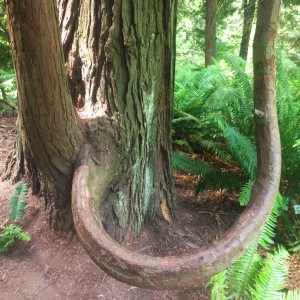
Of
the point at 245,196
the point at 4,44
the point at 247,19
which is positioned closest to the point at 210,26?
the point at 247,19

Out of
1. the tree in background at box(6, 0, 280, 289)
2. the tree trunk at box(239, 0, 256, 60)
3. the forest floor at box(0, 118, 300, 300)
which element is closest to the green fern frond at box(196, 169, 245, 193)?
the forest floor at box(0, 118, 300, 300)

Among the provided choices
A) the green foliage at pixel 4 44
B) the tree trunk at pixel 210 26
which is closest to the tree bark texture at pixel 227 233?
the green foliage at pixel 4 44

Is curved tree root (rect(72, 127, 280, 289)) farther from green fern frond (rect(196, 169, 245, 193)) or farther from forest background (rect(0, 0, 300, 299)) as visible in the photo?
green fern frond (rect(196, 169, 245, 193))

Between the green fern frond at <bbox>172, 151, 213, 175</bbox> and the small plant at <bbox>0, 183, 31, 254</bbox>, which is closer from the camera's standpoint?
the small plant at <bbox>0, 183, 31, 254</bbox>

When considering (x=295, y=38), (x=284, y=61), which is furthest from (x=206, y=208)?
(x=295, y=38)

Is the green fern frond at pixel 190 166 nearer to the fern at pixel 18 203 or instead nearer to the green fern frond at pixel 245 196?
the green fern frond at pixel 245 196

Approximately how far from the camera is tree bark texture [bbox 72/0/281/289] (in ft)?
4.68

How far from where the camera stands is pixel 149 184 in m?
2.44

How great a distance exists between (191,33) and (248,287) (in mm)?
12261

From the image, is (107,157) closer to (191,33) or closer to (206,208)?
(206,208)

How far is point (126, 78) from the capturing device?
2.03 m

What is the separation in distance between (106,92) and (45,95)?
45 cm

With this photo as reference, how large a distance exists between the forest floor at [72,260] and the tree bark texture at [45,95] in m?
0.31

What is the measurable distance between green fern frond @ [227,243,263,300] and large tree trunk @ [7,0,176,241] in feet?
2.56
